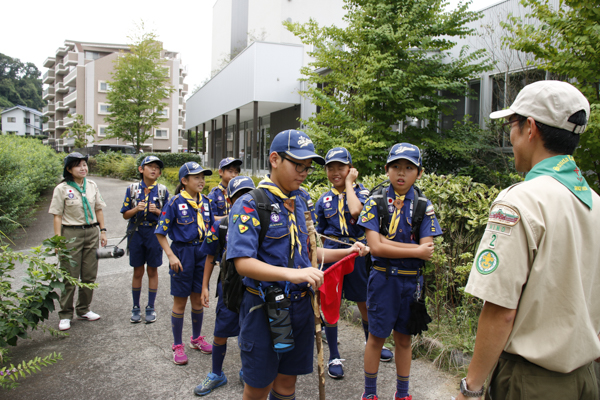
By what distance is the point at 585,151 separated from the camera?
500cm

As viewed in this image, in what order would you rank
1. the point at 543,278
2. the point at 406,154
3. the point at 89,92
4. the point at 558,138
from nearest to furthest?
the point at 543,278
the point at 558,138
the point at 406,154
the point at 89,92

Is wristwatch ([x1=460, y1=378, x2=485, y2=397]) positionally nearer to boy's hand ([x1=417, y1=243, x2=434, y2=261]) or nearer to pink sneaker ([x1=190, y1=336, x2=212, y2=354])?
boy's hand ([x1=417, y1=243, x2=434, y2=261])

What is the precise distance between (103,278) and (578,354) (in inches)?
296

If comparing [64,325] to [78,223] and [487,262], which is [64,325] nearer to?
[78,223]

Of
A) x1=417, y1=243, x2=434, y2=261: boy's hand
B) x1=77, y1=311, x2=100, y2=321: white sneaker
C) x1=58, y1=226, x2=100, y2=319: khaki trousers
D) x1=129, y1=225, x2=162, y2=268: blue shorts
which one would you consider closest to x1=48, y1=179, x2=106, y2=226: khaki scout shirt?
x1=58, y1=226, x2=100, y2=319: khaki trousers

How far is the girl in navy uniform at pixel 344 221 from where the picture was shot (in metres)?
4.03

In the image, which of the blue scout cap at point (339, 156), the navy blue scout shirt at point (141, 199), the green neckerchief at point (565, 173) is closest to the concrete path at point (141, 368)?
the navy blue scout shirt at point (141, 199)

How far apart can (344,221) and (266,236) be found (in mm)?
1974

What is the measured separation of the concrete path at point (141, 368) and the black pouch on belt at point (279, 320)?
1578 mm

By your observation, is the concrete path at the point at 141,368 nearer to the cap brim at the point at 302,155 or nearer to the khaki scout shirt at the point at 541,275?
the khaki scout shirt at the point at 541,275

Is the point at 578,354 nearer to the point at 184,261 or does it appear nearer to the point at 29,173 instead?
the point at 184,261

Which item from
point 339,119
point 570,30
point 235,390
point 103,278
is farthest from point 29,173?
point 570,30

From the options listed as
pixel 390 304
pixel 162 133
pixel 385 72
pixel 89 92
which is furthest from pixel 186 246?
pixel 89 92

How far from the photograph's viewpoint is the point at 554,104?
1559 millimetres
